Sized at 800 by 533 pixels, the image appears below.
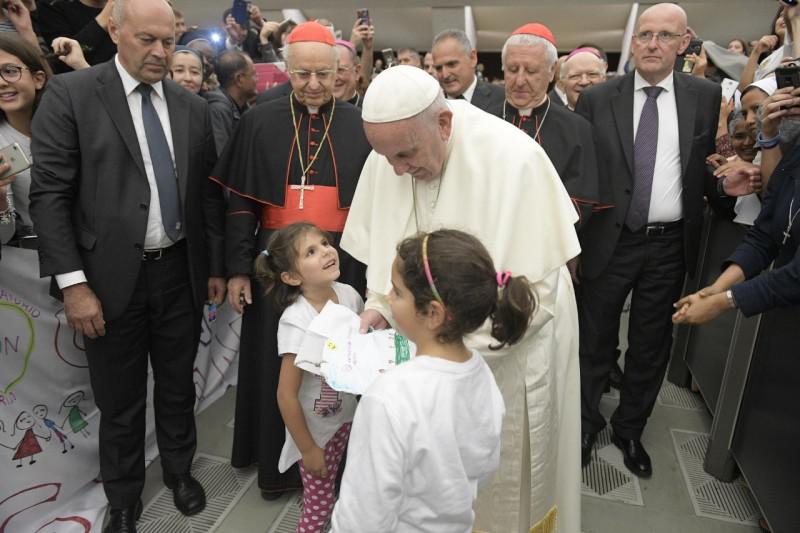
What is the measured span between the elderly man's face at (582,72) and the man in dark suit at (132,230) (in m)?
2.81

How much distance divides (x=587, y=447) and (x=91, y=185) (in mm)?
2604

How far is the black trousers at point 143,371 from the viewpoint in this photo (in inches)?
87.4

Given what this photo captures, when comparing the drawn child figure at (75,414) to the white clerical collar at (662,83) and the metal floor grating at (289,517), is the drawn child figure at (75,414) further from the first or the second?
the white clerical collar at (662,83)

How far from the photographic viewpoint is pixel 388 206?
1.87 meters

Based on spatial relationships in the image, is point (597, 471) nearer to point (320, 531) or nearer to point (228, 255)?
point (320, 531)

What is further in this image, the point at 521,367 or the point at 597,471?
the point at 597,471

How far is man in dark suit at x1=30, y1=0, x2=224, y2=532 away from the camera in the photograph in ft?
6.59

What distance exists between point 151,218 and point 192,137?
392 millimetres

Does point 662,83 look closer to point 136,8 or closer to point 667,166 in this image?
point 667,166

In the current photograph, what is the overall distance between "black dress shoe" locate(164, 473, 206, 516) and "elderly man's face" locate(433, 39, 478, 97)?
270 centimetres

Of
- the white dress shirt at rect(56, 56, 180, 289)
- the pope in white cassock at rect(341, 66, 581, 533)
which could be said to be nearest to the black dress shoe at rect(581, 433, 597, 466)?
the pope in white cassock at rect(341, 66, 581, 533)

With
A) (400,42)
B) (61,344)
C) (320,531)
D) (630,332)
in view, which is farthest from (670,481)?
(400,42)

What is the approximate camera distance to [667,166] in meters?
2.59

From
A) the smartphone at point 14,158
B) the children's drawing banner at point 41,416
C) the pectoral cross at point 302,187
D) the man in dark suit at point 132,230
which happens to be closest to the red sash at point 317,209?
the pectoral cross at point 302,187
